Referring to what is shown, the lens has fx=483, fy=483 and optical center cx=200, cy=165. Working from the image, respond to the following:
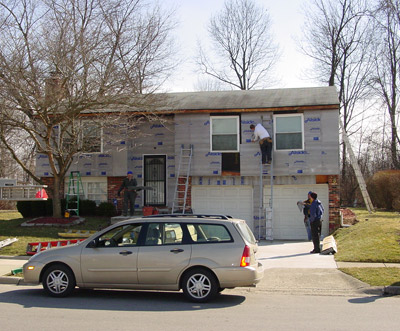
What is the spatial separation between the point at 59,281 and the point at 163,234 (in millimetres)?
2112

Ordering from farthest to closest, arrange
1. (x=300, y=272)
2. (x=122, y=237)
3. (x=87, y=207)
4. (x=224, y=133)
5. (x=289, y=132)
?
(x=87, y=207), (x=224, y=133), (x=289, y=132), (x=300, y=272), (x=122, y=237)

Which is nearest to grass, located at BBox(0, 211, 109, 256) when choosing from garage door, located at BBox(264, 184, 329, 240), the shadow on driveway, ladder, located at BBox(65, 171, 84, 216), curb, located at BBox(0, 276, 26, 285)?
ladder, located at BBox(65, 171, 84, 216)

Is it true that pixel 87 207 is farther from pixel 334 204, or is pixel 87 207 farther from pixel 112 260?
pixel 112 260

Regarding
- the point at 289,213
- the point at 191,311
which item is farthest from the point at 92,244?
the point at 289,213

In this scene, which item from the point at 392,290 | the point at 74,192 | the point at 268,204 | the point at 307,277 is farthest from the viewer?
the point at 74,192

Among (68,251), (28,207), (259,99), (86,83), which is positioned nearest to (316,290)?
(68,251)

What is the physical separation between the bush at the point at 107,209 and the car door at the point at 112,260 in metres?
11.8

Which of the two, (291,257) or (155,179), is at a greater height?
(155,179)

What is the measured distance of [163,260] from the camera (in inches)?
343

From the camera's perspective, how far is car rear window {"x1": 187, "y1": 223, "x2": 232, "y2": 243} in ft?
28.9

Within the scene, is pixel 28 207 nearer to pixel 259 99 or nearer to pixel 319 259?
pixel 259 99

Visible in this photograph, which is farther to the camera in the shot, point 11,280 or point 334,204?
point 334,204

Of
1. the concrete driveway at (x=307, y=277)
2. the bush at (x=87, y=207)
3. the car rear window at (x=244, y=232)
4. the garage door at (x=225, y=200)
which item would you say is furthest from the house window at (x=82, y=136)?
the car rear window at (x=244, y=232)

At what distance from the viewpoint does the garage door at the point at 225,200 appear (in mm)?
20516
